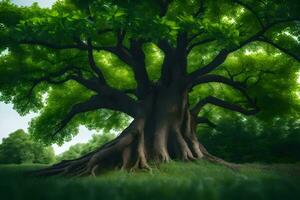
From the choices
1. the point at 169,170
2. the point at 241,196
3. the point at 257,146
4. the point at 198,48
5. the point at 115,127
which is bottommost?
the point at 241,196

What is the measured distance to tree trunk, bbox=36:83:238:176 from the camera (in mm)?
16422

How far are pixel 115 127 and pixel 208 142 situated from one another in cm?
1009

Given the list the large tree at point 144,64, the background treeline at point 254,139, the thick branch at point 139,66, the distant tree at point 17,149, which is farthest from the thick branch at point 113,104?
the distant tree at point 17,149

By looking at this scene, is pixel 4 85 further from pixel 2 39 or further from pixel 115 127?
pixel 115 127

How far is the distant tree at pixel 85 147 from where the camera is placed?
7394 centimetres

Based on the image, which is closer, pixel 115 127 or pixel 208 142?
pixel 208 142

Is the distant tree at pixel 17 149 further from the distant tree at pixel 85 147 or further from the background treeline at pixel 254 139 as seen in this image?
the background treeline at pixel 254 139

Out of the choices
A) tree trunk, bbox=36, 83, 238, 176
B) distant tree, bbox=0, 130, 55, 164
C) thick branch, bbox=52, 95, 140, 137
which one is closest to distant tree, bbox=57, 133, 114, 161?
distant tree, bbox=0, 130, 55, 164

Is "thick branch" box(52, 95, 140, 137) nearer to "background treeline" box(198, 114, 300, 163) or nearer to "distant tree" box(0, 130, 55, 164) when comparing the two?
"background treeline" box(198, 114, 300, 163)

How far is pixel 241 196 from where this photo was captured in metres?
6.48

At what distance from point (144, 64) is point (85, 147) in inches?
2486

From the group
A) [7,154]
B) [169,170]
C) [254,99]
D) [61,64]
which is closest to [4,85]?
[61,64]

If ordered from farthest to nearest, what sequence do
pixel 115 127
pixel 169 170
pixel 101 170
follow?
1. pixel 115 127
2. pixel 101 170
3. pixel 169 170

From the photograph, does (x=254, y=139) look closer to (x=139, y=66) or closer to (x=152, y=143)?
(x=152, y=143)
